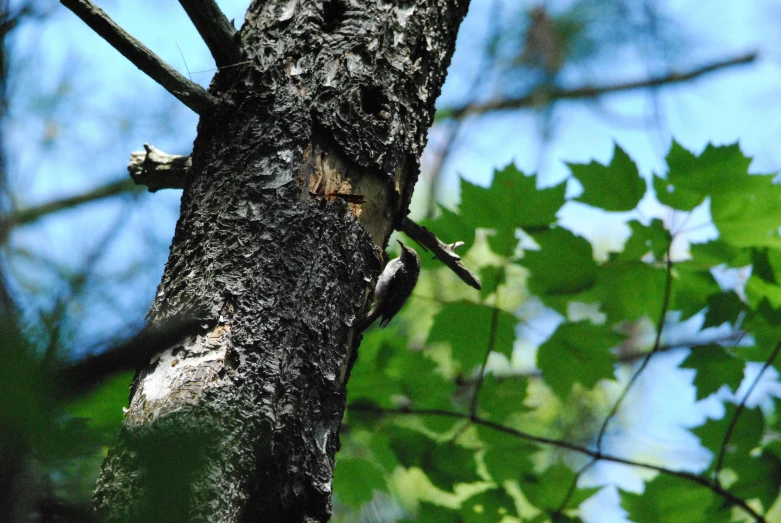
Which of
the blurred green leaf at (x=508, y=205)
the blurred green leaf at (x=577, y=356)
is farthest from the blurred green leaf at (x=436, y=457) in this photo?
the blurred green leaf at (x=508, y=205)

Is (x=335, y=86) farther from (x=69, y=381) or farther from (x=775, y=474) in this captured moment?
(x=775, y=474)

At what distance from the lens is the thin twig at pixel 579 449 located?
5.95 ft

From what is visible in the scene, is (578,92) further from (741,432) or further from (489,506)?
(489,506)

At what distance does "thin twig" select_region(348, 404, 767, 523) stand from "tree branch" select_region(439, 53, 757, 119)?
2.93 meters

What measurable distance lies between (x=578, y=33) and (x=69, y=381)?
508cm

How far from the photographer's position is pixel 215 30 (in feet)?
3.98

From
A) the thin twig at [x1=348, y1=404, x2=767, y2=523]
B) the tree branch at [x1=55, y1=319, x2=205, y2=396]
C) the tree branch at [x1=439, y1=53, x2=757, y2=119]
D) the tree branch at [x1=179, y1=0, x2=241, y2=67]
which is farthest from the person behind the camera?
the tree branch at [x1=439, y1=53, x2=757, y2=119]

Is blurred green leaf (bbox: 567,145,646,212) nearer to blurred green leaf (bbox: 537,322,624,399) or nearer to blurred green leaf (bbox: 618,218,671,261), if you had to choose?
blurred green leaf (bbox: 618,218,671,261)

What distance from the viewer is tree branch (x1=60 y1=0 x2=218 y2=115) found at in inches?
42.1

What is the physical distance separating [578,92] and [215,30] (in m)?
4.27

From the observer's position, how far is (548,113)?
439cm

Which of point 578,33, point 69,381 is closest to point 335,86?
point 69,381

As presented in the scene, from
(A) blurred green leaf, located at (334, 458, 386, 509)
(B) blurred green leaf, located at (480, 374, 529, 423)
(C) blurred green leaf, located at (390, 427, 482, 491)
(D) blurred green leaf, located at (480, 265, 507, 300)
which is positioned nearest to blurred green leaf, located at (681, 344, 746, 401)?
(B) blurred green leaf, located at (480, 374, 529, 423)

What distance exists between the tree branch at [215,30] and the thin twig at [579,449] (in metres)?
1.16
